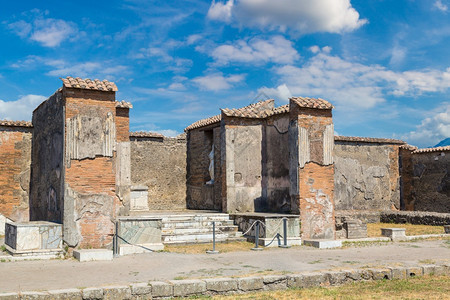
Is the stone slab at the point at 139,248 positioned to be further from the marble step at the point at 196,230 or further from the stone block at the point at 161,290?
the stone block at the point at 161,290

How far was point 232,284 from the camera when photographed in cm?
571

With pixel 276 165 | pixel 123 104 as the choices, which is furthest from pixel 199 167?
pixel 276 165

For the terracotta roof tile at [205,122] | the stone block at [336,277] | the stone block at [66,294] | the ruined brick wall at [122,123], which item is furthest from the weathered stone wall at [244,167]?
the stone block at [66,294]

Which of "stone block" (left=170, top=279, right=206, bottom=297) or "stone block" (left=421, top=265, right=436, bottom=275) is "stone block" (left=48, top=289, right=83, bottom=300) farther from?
"stone block" (left=421, top=265, right=436, bottom=275)

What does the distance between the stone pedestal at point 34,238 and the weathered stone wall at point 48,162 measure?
14.4 inches

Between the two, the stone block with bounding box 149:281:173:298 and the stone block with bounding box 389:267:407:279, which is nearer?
the stone block with bounding box 149:281:173:298

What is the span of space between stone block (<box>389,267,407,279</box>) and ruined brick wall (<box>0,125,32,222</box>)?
9921mm

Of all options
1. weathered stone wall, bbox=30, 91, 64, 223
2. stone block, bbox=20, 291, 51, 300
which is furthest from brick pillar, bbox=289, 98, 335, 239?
stone block, bbox=20, 291, 51, 300

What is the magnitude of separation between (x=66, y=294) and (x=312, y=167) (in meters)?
6.75

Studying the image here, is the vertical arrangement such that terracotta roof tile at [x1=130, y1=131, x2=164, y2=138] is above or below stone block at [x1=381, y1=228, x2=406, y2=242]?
above

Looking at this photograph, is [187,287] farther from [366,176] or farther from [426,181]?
[426,181]

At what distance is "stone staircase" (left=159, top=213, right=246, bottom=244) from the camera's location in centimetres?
959

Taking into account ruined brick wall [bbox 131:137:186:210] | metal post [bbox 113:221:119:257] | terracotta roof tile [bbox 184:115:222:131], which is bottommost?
metal post [bbox 113:221:119:257]

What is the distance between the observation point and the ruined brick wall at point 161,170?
15539mm
